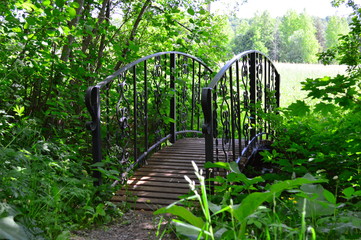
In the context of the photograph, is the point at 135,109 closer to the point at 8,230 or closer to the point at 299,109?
the point at 299,109

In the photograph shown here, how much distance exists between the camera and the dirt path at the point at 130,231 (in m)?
2.54

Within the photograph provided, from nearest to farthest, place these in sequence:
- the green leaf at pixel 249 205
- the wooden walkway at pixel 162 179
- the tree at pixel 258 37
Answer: the green leaf at pixel 249 205
the wooden walkway at pixel 162 179
the tree at pixel 258 37

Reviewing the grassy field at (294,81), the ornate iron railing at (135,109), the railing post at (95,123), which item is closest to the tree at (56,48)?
the ornate iron railing at (135,109)

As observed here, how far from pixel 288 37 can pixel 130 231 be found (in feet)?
243

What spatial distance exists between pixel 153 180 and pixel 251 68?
220cm

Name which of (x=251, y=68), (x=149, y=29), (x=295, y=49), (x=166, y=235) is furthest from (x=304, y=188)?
(x=295, y=49)

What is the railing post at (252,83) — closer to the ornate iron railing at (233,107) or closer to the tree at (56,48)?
the ornate iron railing at (233,107)

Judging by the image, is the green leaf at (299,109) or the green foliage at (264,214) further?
the green leaf at (299,109)

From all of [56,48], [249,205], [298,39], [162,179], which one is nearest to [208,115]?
[162,179]

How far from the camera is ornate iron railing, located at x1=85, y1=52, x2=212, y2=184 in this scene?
10.9ft

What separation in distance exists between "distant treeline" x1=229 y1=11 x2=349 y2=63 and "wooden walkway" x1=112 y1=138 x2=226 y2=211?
5779 cm

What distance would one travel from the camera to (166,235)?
2.64 metres

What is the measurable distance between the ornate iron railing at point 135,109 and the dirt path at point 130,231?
537mm

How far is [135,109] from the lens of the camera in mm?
4141
